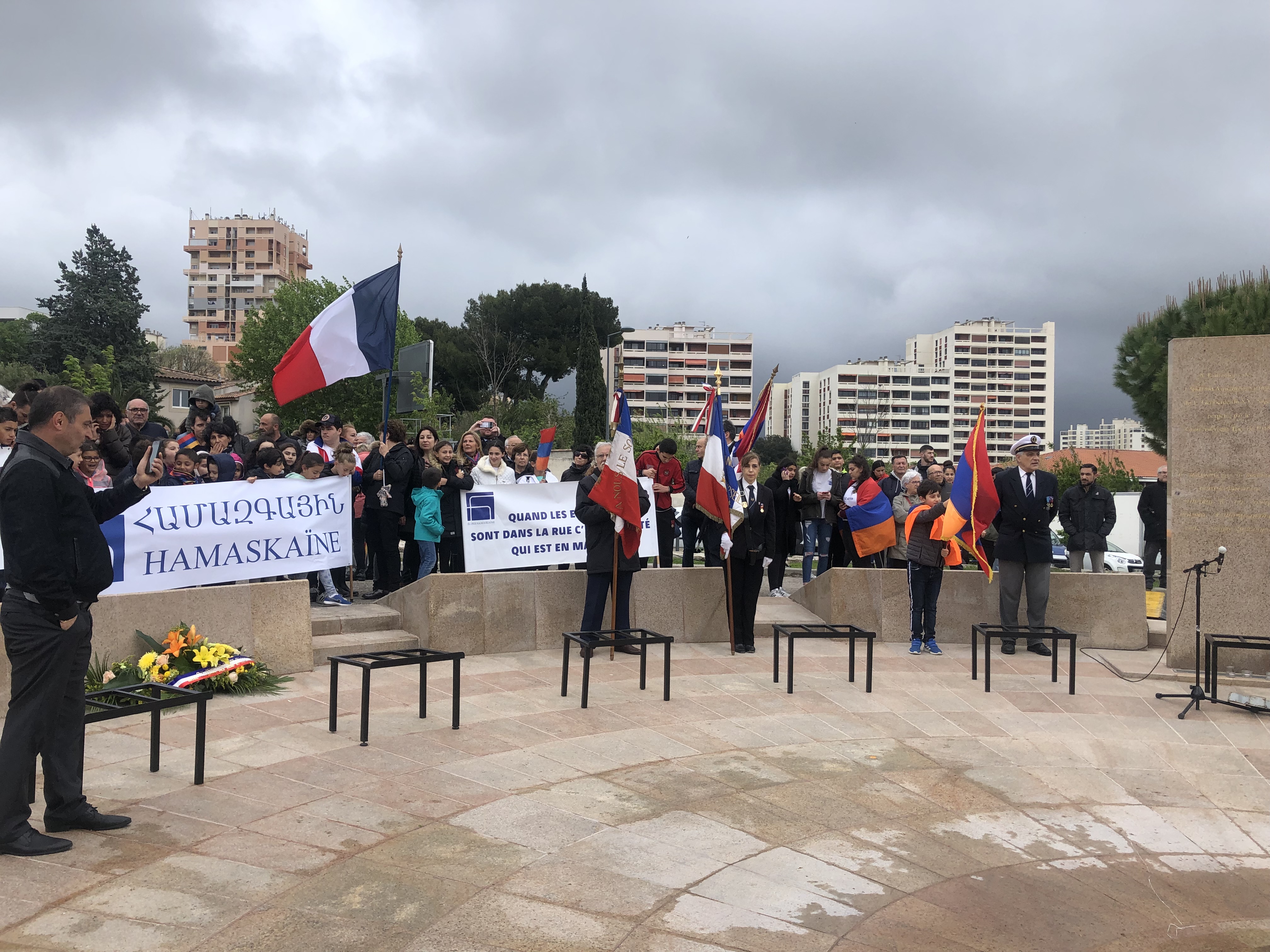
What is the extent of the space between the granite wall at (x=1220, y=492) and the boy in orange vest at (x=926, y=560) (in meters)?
2.24

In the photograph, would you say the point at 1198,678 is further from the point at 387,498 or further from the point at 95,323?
the point at 95,323

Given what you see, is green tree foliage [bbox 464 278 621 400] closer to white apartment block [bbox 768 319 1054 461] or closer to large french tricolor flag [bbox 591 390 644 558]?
large french tricolor flag [bbox 591 390 644 558]

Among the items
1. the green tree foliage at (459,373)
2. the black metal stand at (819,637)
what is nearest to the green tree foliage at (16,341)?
the green tree foliage at (459,373)

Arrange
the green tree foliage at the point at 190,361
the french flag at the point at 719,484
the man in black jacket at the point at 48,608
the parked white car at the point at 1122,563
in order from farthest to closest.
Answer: the green tree foliage at the point at 190,361
the parked white car at the point at 1122,563
the french flag at the point at 719,484
the man in black jacket at the point at 48,608

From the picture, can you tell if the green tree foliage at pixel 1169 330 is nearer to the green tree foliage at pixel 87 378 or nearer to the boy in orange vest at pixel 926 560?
the boy in orange vest at pixel 926 560

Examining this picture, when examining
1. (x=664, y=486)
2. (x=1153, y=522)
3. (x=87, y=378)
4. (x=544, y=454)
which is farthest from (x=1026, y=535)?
(x=87, y=378)

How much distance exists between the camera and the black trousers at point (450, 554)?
10883 mm

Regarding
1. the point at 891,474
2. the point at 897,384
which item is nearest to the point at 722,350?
the point at 897,384

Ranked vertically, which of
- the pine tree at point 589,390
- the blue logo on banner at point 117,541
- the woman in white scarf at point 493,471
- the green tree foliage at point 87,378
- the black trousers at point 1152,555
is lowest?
the black trousers at point 1152,555

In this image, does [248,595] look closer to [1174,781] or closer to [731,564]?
[731,564]

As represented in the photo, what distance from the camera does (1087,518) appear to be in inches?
508

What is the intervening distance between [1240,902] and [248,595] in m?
7.20

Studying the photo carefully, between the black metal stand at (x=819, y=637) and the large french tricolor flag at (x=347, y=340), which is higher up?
the large french tricolor flag at (x=347, y=340)

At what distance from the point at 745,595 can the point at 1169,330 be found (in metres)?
17.6
